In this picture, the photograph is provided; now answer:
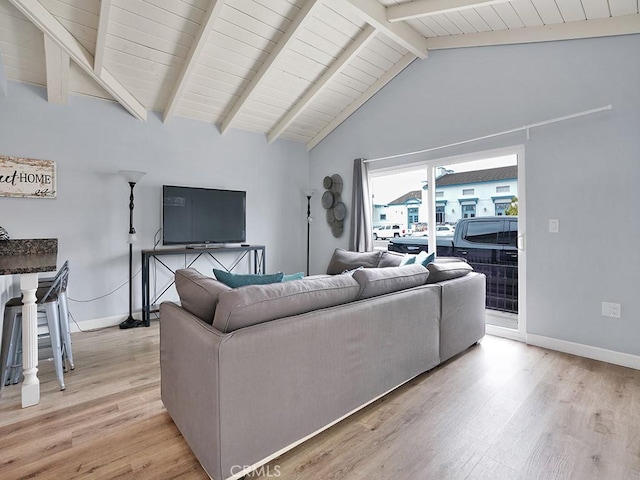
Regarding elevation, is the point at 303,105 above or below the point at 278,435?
above

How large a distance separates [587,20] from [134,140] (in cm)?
464

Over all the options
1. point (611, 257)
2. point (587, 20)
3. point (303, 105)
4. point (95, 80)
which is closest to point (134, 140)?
point (95, 80)

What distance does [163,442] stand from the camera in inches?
66.4

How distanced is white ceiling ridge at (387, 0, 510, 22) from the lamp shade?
120 inches

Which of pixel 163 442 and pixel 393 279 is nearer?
pixel 163 442

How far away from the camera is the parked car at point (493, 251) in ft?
10.9

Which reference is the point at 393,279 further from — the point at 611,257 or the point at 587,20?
the point at 587,20

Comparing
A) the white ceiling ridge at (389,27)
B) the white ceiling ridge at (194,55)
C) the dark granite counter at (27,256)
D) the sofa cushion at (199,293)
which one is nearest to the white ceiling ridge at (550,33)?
the white ceiling ridge at (389,27)

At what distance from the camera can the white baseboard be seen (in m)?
2.58

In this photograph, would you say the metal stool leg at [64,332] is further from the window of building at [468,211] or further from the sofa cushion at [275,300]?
the window of building at [468,211]

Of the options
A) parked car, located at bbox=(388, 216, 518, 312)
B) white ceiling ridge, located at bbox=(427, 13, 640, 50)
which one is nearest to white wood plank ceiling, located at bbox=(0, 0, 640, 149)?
white ceiling ridge, located at bbox=(427, 13, 640, 50)

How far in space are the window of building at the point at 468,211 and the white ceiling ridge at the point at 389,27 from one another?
1.83 meters

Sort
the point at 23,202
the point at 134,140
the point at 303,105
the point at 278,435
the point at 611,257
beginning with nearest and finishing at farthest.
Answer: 1. the point at 278,435
2. the point at 611,257
3. the point at 23,202
4. the point at 134,140
5. the point at 303,105

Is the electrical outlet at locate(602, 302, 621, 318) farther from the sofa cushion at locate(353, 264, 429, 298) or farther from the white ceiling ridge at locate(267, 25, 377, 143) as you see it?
the white ceiling ridge at locate(267, 25, 377, 143)
